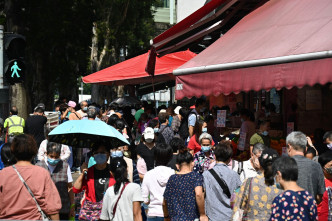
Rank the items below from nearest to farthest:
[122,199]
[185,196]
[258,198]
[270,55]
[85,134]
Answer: [258,198], [122,199], [185,196], [85,134], [270,55]

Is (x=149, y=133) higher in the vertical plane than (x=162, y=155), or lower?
higher

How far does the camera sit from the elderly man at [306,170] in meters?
6.52

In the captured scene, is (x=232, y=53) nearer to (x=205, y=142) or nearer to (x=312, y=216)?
(x=205, y=142)

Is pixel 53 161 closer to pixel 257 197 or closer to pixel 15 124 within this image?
pixel 257 197

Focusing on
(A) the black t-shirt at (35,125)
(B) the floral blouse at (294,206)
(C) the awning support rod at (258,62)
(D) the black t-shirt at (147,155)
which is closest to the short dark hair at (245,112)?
(C) the awning support rod at (258,62)

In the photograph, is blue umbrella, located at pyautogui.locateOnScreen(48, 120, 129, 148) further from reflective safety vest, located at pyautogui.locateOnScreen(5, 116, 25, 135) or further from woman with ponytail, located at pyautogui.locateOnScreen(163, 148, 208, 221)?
reflective safety vest, located at pyautogui.locateOnScreen(5, 116, 25, 135)

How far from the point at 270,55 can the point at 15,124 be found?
7.94 m

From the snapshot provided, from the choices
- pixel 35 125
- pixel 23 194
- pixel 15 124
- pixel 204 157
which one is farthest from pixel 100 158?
pixel 15 124

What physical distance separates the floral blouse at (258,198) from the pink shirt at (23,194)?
1.88 m

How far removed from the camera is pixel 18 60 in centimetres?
914

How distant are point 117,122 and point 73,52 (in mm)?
17302

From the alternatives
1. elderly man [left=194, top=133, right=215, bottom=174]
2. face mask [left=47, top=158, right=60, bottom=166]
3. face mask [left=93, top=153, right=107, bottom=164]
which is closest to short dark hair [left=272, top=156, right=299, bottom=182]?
face mask [left=93, top=153, right=107, bottom=164]

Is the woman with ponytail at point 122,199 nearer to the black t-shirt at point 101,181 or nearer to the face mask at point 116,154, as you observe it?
the black t-shirt at point 101,181

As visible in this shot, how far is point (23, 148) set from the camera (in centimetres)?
596
